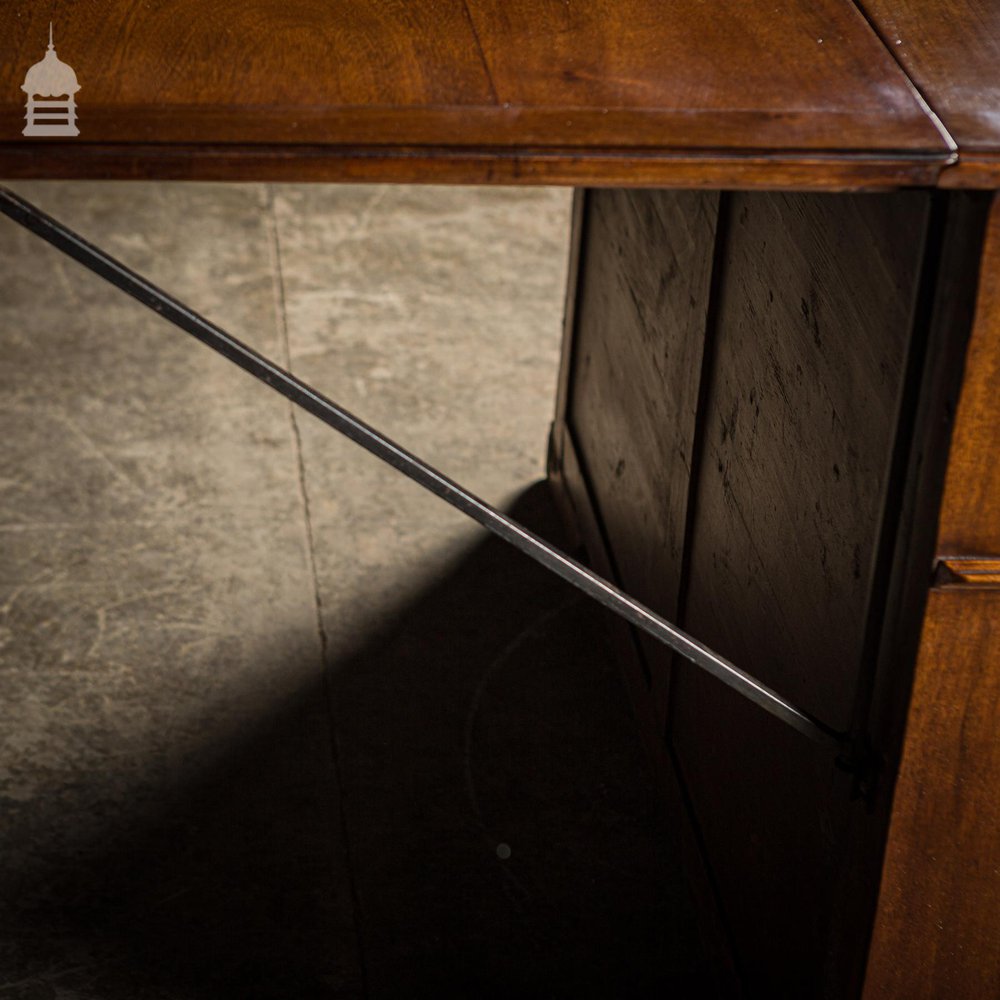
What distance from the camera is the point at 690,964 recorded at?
2.26 metres

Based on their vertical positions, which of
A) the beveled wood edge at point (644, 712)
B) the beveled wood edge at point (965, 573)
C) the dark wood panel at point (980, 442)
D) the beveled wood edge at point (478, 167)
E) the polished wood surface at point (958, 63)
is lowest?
the beveled wood edge at point (644, 712)

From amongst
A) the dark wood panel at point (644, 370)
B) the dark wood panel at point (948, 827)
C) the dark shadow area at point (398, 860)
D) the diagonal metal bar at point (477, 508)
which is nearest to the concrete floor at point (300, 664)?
the dark shadow area at point (398, 860)

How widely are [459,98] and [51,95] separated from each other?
1.16ft

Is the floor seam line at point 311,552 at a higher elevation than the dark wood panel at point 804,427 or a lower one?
lower

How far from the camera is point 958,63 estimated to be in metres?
1.44

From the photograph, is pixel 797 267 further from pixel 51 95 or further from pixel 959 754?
pixel 51 95

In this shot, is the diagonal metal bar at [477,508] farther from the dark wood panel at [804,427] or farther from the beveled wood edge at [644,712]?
the beveled wood edge at [644,712]

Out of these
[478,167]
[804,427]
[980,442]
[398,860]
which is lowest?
[398,860]

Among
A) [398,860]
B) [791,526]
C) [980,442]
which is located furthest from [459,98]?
[398,860]

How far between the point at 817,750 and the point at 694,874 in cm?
67

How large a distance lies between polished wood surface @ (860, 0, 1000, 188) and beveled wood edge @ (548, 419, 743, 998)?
125 centimetres

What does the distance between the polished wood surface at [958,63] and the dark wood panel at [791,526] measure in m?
0.10

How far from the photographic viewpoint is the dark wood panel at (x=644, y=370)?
229 centimetres

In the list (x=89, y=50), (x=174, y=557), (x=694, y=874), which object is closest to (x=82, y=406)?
(x=174, y=557)
